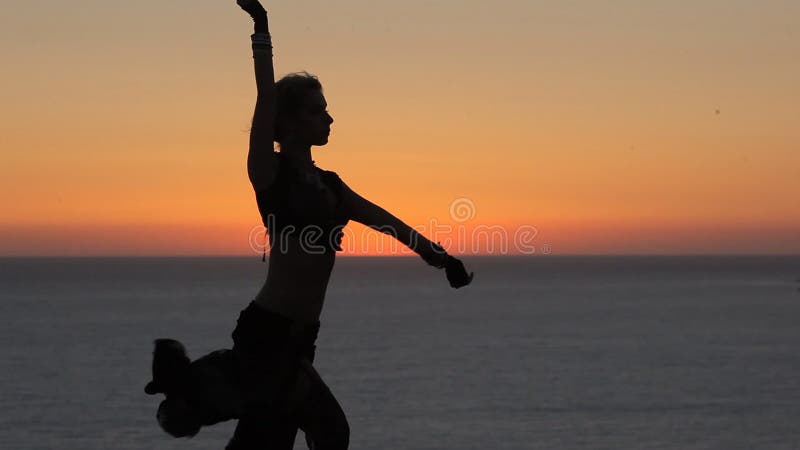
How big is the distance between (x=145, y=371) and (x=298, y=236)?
7067 cm

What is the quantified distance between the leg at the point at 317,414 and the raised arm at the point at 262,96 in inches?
42.1

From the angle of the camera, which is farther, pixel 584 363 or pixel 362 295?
pixel 362 295

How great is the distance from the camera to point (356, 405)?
188ft

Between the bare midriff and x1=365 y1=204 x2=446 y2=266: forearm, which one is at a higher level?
x1=365 y1=204 x2=446 y2=266: forearm

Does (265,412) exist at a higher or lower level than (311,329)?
lower

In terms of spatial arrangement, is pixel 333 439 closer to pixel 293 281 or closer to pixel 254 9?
pixel 293 281

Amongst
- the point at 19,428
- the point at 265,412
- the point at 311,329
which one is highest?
the point at 311,329

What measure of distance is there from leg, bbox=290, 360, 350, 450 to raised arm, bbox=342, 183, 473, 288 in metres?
0.77

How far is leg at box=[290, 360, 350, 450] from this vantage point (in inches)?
239

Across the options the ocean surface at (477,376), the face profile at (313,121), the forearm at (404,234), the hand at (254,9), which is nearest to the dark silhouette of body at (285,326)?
the face profile at (313,121)

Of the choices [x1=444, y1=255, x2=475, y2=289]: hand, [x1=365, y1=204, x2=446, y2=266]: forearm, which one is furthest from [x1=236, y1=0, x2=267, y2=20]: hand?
[x1=444, y1=255, x2=475, y2=289]: hand

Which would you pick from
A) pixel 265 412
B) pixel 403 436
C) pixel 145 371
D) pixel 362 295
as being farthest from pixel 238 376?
pixel 362 295

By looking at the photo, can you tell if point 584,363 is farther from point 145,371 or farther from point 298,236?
point 298,236

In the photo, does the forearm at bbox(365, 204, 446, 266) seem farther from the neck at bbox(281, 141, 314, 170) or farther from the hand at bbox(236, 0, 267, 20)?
the hand at bbox(236, 0, 267, 20)
